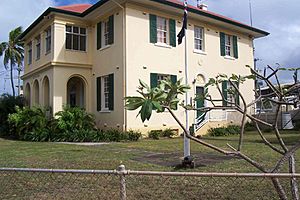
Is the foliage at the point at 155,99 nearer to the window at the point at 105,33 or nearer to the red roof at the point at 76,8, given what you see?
the window at the point at 105,33

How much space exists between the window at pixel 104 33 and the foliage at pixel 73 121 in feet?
14.2

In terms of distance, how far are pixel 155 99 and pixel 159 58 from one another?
15.4 m

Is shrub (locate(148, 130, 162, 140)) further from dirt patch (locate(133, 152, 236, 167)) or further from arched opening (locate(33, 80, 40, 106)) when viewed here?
arched opening (locate(33, 80, 40, 106))

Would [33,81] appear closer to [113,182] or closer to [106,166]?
[106,166]

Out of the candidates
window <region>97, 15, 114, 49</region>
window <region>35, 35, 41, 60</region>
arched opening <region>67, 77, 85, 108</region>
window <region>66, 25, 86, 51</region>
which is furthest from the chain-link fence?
window <region>35, 35, 41, 60</region>

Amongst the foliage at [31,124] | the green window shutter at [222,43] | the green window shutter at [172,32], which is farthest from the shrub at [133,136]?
the green window shutter at [222,43]

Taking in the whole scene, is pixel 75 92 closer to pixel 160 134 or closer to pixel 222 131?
pixel 160 134

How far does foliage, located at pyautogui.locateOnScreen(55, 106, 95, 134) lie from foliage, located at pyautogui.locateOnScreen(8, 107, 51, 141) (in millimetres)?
740

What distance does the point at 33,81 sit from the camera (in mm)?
23172

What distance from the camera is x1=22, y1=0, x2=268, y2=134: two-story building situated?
56.5 ft

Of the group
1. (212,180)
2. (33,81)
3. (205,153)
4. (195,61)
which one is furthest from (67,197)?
(33,81)

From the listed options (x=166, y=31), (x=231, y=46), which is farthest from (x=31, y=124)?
(x=231, y=46)

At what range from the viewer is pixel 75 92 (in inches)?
891

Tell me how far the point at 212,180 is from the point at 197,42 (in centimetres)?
1577
